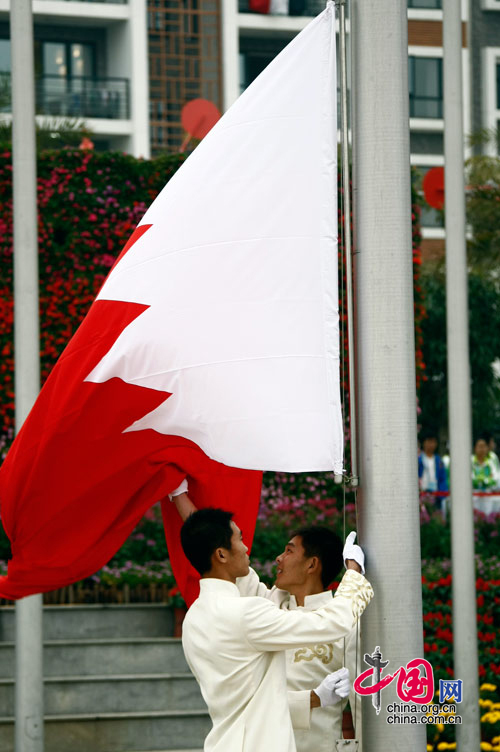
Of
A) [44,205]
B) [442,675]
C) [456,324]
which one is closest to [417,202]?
[44,205]

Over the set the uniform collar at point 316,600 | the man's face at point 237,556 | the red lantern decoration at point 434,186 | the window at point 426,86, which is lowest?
the uniform collar at point 316,600

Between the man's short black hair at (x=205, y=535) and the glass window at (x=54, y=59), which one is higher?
the glass window at (x=54, y=59)

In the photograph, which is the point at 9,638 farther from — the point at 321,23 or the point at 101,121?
the point at 101,121

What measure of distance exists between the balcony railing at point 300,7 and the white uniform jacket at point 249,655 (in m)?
29.8

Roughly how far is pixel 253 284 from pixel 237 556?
0.99 metres

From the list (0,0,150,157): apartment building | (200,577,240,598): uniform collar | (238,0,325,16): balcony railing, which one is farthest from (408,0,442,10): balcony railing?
(200,577,240,598): uniform collar

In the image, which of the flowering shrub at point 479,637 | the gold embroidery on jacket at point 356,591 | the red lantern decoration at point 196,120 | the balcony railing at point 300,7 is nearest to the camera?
the gold embroidery on jacket at point 356,591

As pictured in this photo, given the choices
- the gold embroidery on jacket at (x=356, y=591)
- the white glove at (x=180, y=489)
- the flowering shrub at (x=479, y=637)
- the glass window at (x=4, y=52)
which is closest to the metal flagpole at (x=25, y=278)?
the flowering shrub at (x=479, y=637)

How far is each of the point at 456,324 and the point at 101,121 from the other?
2264 centimetres

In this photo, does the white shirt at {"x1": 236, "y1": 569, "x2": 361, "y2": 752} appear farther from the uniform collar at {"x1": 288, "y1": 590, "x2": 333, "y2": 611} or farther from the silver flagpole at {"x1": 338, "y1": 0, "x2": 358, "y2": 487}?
the silver flagpole at {"x1": 338, "y1": 0, "x2": 358, "y2": 487}

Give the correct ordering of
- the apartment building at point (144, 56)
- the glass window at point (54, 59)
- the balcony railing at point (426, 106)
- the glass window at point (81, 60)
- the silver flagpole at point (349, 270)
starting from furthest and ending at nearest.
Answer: the balcony railing at point (426, 106), the glass window at point (81, 60), the glass window at point (54, 59), the apartment building at point (144, 56), the silver flagpole at point (349, 270)

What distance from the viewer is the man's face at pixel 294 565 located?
5.30m

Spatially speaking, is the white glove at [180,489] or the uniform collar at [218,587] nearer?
the uniform collar at [218,587]

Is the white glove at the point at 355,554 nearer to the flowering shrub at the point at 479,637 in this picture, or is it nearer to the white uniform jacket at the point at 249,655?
the white uniform jacket at the point at 249,655
